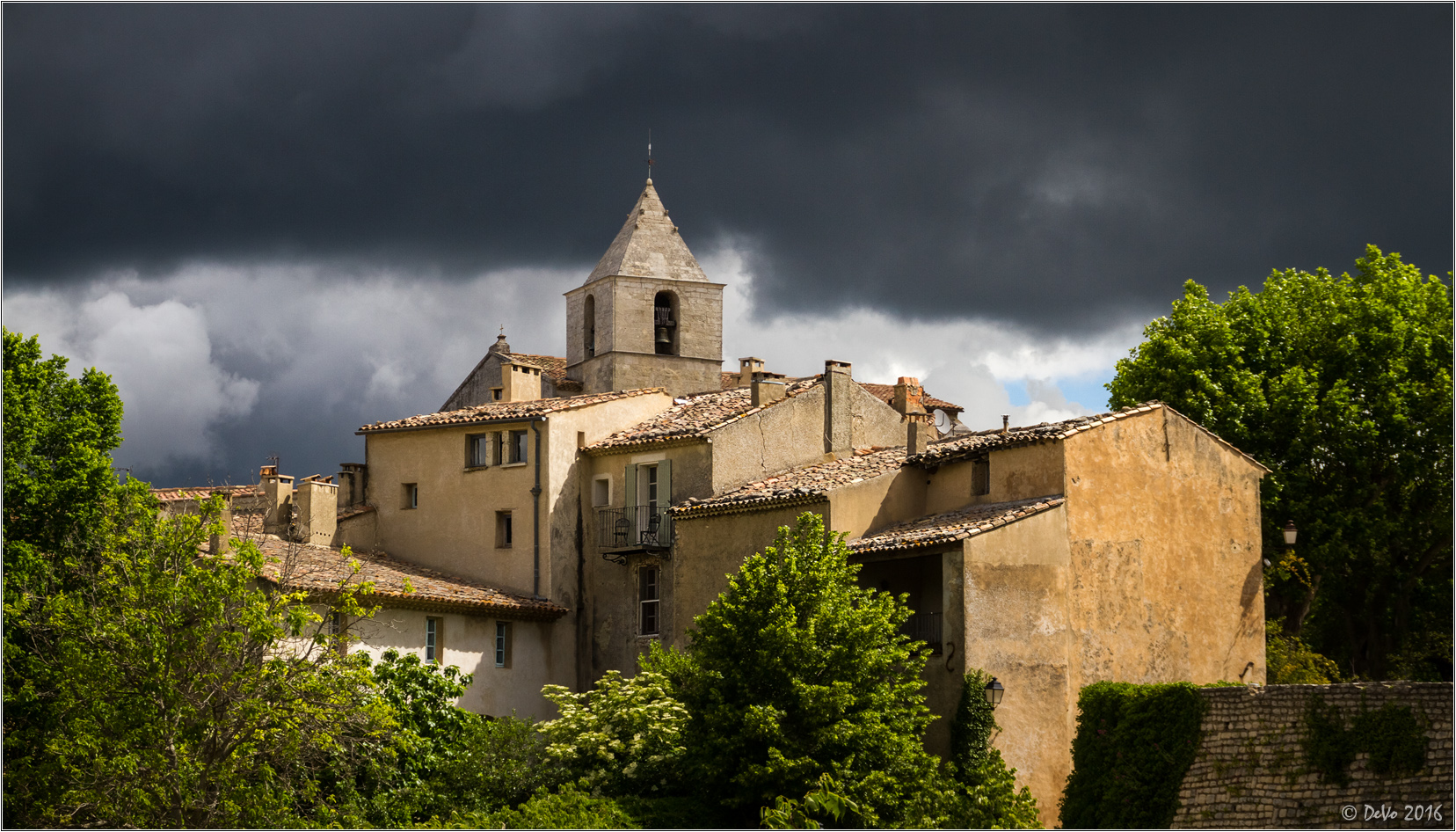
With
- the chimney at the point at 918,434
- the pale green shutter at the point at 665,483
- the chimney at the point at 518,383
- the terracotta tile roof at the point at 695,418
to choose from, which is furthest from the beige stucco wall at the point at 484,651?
the chimney at the point at 918,434

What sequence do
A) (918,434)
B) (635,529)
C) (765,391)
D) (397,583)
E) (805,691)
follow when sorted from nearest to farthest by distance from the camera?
(805,691)
(397,583)
(918,434)
(635,529)
(765,391)

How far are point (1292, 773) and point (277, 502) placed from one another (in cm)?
2806

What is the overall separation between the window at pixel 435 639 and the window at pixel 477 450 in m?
5.80

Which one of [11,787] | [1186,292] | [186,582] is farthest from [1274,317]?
[11,787]

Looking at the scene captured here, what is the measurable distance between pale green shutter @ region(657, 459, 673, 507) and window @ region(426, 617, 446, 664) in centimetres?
629

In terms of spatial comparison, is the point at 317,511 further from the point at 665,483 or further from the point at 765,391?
the point at 765,391

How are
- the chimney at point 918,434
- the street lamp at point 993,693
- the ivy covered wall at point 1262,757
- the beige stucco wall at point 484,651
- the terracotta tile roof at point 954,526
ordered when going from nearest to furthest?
the ivy covered wall at point 1262,757, the street lamp at point 993,693, the terracotta tile roof at point 954,526, the beige stucco wall at point 484,651, the chimney at point 918,434

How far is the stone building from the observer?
107ft

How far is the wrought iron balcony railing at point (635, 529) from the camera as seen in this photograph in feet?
134

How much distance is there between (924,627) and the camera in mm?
35031

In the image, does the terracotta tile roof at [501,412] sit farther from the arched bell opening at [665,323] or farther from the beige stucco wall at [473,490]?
the arched bell opening at [665,323]

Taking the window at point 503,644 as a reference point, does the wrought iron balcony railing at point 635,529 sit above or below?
above

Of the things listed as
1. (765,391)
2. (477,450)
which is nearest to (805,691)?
(765,391)

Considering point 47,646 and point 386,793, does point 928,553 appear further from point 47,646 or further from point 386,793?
point 47,646
